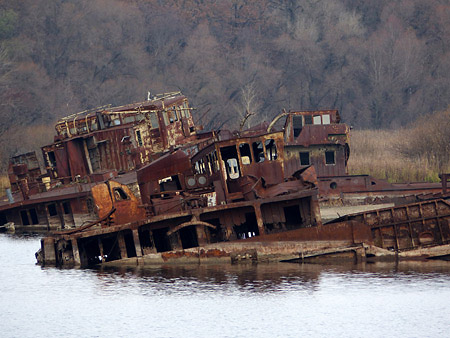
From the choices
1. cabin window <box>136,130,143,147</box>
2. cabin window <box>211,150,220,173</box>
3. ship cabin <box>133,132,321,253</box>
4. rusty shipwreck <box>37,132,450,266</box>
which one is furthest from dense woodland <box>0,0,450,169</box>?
cabin window <box>211,150,220,173</box>

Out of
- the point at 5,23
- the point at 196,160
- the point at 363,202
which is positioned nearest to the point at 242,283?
the point at 196,160

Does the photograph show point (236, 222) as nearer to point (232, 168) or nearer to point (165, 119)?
point (232, 168)

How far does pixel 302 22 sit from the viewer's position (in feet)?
308

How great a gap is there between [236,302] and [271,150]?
7.29 meters

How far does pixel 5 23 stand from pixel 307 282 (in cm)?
6345

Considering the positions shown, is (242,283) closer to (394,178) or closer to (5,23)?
(394,178)

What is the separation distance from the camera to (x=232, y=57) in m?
91.5

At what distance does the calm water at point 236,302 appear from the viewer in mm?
26594

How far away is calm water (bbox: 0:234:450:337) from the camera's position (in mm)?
26594

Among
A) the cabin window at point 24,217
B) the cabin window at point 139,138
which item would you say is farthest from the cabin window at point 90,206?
the cabin window at point 24,217

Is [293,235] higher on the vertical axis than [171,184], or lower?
lower

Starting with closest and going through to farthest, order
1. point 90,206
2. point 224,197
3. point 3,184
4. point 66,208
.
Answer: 1. point 224,197
2. point 90,206
3. point 66,208
4. point 3,184

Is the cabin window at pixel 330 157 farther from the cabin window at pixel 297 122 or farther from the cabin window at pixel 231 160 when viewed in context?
the cabin window at pixel 231 160

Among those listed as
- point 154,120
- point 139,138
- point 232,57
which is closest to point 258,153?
point 139,138
